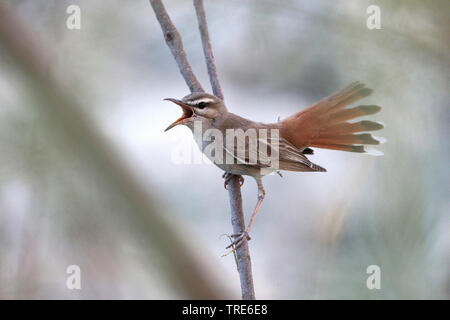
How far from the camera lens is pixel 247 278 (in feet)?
3.14

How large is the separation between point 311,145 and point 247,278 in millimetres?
536

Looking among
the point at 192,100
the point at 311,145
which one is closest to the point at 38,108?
the point at 192,100

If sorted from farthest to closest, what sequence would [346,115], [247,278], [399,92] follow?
[346,115] → [399,92] → [247,278]

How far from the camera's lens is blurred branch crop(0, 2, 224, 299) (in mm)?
1090

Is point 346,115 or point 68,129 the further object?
point 346,115

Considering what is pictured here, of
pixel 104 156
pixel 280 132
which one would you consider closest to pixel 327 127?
pixel 280 132

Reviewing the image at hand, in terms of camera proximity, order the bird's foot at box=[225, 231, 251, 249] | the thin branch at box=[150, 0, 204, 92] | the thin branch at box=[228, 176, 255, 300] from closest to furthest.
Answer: the thin branch at box=[228, 176, 255, 300] → the bird's foot at box=[225, 231, 251, 249] → the thin branch at box=[150, 0, 204, 92]

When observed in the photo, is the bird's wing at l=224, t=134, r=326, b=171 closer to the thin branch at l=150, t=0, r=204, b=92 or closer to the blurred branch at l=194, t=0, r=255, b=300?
the blurred branch at l=194, t=0, r=255, b=300

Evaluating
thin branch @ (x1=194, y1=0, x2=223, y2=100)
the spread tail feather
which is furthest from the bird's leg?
thin branch @ (x1=194, y1=0, x2=223, y2=100)

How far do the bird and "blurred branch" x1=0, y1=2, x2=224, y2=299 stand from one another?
0.18 m

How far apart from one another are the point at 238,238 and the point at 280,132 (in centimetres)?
39

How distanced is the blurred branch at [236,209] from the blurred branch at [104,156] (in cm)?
12

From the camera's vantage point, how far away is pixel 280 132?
1334mm

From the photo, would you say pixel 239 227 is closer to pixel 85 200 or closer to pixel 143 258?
pixel 143 258
